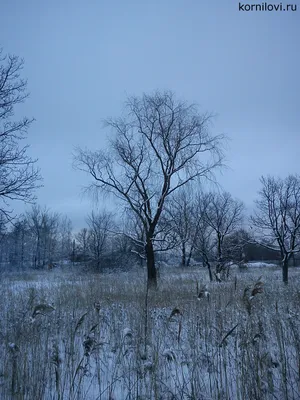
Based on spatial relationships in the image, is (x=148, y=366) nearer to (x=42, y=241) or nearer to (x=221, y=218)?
(x=221, y=218)

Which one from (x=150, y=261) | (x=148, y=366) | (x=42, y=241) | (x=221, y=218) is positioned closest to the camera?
(x=148, y=366)

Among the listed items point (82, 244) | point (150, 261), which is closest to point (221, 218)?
point (150, 261)

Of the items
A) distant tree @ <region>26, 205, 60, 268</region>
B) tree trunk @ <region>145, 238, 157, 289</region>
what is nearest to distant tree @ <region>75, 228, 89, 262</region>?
distant tree @ <region>26, 205, 60, 268</region>

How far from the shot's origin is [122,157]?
15016 mm

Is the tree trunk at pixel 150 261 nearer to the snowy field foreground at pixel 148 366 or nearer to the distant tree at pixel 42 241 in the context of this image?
the snowy field foreground at pixel 148 366

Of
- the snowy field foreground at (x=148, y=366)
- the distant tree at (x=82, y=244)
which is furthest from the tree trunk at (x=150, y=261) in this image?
the distant tree at (x=82, y=244)

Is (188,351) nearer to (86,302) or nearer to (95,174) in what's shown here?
(86,302)

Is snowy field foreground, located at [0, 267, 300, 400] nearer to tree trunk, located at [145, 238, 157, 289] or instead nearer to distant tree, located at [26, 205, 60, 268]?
tree trunk, located at [145, 238, 157, 289]

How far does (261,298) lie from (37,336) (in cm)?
566

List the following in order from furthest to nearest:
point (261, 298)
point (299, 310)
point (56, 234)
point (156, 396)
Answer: point (56, 234)
point (261, 298)
point (299, 310)
point (156, 396)

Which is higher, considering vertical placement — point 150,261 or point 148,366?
point 150,261

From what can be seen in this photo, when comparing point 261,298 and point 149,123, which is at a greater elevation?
point 149,123

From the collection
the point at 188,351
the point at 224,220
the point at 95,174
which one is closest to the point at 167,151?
the point at 95,174

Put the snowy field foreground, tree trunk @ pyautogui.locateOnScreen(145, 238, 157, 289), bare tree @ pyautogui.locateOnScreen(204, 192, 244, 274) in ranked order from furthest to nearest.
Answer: bare tree @ pyautogui.locateOnScreen(204, 192, 244, 274)
tree trunk @ pyautogui.locateOnScreen(145, 238, 157, 289)
the snowy field foreground
